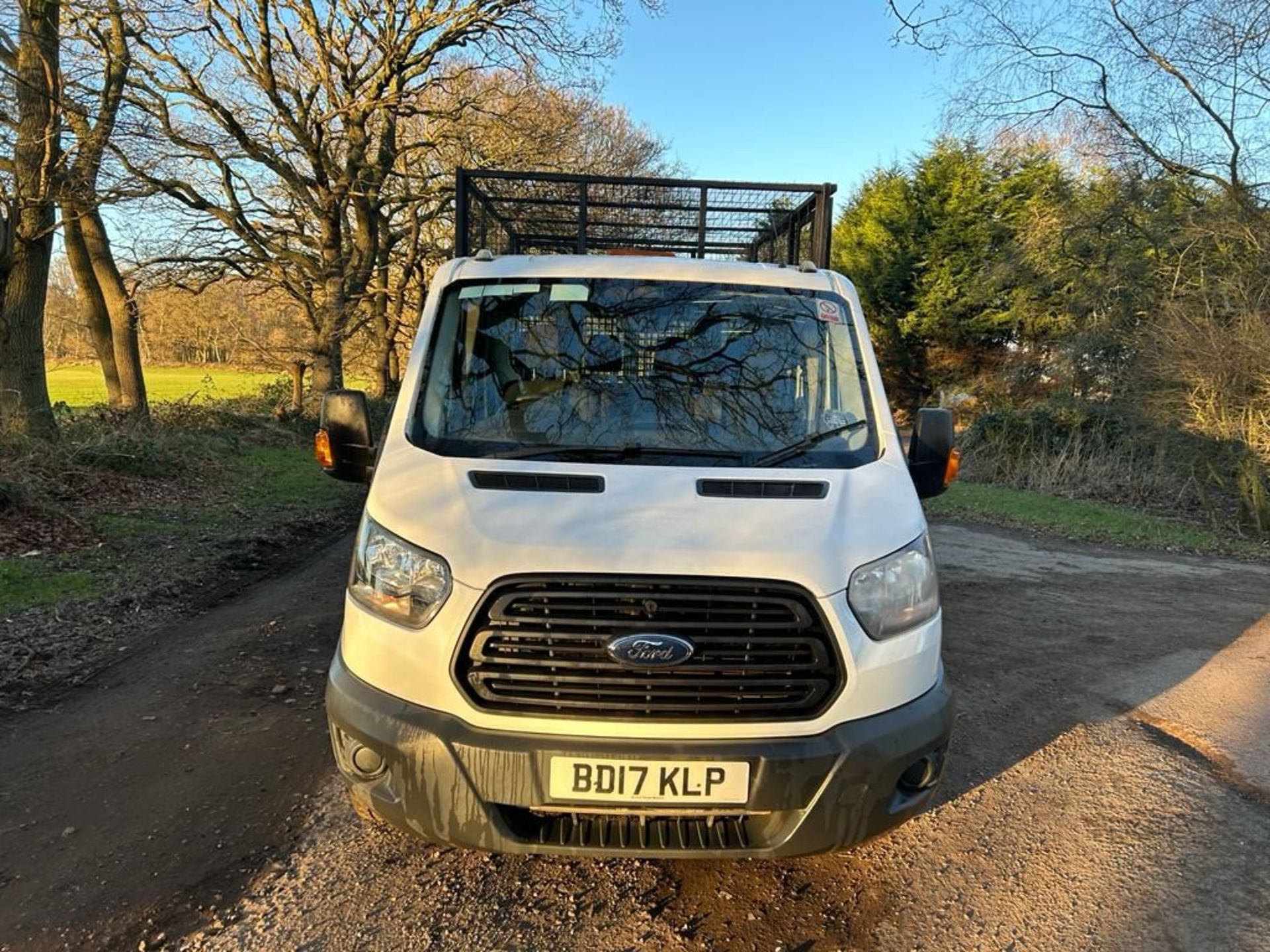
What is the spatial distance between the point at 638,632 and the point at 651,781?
1.41ft

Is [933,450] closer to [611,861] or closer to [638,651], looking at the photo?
[638,651]

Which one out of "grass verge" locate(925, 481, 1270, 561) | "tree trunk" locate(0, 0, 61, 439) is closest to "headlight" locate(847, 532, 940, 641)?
"grass verge" locate(925, 481, 1270, 561)

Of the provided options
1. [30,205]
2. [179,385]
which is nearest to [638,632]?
[30,205]

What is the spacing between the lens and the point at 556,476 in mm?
2721

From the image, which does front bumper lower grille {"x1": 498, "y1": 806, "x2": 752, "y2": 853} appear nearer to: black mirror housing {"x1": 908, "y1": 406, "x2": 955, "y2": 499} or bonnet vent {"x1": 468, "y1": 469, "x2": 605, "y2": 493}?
bonnet vent {"x1": 468, "y1": 469, "x2": 605, "y2": 493}

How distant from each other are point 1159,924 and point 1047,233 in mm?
17624

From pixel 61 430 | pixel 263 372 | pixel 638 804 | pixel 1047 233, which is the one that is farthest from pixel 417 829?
pixel 263 372

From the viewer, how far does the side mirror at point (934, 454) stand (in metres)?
3.42

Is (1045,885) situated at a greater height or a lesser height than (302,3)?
lesser

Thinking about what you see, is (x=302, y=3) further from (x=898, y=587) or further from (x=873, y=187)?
(x=873, y=187)

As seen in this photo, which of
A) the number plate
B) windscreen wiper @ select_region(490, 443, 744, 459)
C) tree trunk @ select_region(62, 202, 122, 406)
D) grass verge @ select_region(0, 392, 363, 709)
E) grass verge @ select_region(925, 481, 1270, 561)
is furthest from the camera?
tree trunk @ select_region(62, 202, 122, 406)

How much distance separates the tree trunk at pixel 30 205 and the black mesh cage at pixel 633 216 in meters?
6.57

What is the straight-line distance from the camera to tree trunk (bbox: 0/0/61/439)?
918cm

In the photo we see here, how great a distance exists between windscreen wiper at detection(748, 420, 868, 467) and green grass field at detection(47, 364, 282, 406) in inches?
547
